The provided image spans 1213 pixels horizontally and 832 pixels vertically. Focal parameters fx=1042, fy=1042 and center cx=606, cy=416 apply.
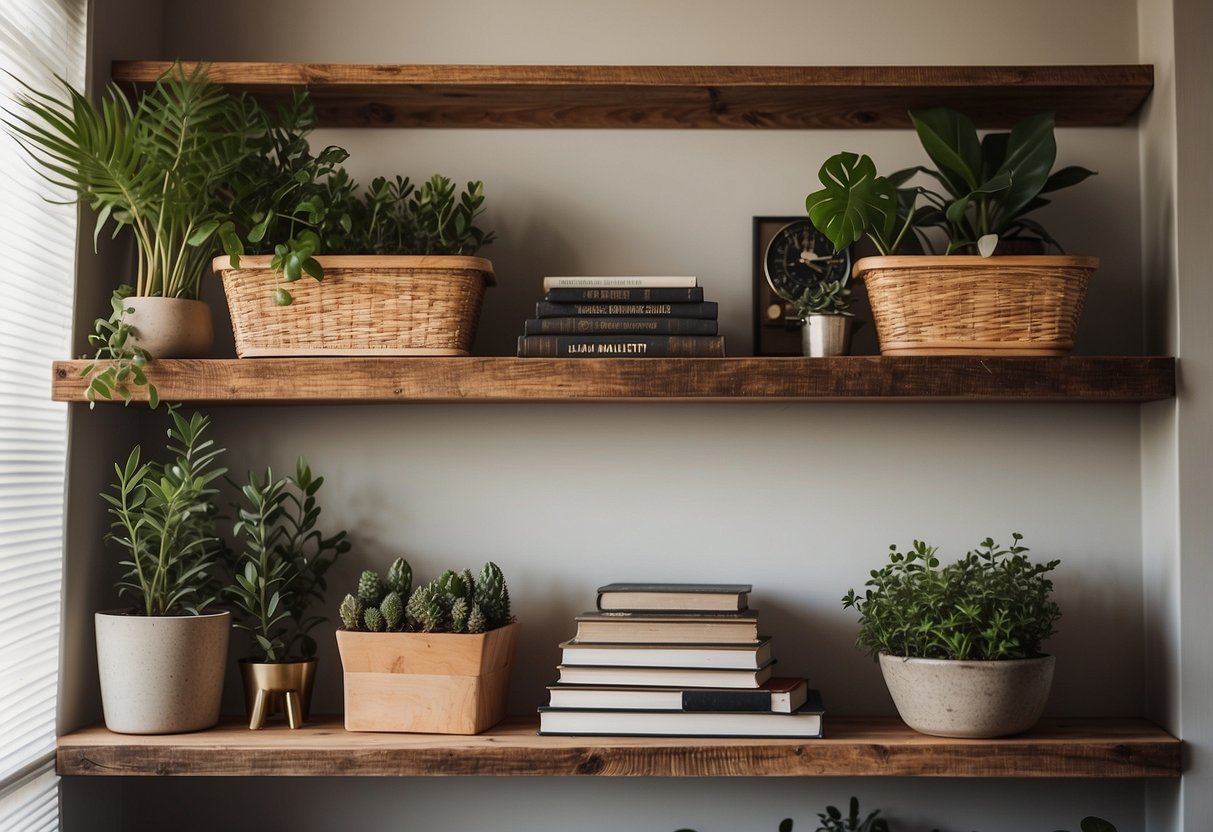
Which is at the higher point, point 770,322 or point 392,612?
point 770,322

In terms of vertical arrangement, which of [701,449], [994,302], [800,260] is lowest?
[701,449]

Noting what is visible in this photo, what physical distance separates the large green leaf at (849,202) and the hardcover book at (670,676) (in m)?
0.67

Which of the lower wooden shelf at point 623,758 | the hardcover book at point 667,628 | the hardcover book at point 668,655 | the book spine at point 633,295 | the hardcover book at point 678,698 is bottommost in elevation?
the lower wooden shelf at point 623,758

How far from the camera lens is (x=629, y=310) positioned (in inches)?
63.9

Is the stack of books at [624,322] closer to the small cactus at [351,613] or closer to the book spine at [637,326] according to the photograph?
the book spine at [637,326]

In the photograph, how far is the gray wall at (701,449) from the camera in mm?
1804

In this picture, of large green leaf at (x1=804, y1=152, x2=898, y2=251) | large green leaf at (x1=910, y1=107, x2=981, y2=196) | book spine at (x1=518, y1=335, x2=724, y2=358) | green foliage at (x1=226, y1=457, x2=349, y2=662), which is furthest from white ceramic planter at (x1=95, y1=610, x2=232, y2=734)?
large green leaf at (x1=910, y1=107, x2=981, y2=196)

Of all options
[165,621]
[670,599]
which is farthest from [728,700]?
[165,621]

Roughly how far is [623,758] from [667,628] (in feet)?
0.68

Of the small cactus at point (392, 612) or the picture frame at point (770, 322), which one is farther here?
the picture frame at point (770, 322)

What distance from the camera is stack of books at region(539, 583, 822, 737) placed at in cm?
157

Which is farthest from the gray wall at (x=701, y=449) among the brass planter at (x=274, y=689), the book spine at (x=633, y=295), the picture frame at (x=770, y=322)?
the book spine at (x=633, y=295)

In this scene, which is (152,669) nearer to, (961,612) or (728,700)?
(728,700)

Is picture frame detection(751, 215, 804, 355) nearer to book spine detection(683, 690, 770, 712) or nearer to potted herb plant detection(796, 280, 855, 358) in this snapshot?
potted herb plant detection(796, 280, 855, 358)
